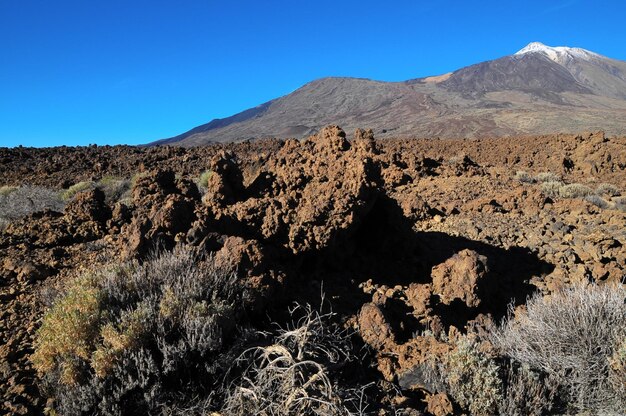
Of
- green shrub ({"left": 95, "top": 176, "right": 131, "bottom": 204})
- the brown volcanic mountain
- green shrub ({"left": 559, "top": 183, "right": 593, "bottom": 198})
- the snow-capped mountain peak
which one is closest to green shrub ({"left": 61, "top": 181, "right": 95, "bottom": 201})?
green shrub ({"left": 95, "top": 176, "right": 131, "bottom": 204})

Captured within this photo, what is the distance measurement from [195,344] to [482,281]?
2.50 meters

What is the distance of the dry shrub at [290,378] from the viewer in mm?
2564

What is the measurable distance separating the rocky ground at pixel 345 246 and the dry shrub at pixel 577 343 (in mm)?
515

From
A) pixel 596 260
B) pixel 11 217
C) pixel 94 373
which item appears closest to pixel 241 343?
pixel 94 373

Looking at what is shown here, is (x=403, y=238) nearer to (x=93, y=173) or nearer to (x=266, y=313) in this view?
(x=266, y=313)

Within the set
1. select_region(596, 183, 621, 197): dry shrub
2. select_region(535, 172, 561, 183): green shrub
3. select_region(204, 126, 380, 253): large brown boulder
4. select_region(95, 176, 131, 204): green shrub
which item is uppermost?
select_region(95, 176, 131, 204): green shrub

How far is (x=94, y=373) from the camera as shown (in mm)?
2672

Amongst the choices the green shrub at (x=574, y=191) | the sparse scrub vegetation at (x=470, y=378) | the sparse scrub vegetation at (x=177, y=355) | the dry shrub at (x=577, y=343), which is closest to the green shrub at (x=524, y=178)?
the green shrub at (x=574, y=191)

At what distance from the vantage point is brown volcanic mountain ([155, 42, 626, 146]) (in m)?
39.6

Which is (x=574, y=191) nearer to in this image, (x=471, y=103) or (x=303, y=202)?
(x=303, y=202)

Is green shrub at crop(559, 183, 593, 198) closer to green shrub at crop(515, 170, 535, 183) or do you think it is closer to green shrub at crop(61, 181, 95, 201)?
green shrub at crop(515, 170, 535, 183)

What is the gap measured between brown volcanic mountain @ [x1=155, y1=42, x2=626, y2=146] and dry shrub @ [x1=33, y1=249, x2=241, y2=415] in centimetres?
3356

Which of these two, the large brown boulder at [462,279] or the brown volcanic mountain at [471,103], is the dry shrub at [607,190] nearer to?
the large brown boulder at [462,279]

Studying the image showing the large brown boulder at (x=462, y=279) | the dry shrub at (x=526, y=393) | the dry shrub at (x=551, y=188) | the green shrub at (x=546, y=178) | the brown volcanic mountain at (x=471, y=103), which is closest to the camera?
the dry shrub at (x=526, y=393)
